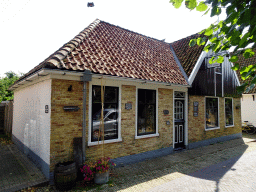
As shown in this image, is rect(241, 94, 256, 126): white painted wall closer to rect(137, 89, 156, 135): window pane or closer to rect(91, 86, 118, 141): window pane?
rect(137, 89, 156, 135): window pane

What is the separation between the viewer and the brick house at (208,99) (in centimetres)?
921

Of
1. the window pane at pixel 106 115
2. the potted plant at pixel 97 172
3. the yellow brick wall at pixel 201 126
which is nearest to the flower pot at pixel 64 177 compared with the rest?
the potted plant at pixel 97 172

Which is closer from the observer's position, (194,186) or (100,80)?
(194,186)

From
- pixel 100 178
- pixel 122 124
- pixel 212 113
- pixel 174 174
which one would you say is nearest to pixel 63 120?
pixel 100 178

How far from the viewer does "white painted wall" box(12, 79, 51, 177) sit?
5.28m

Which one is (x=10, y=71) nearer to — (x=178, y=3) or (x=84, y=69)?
(x=84, y=69)

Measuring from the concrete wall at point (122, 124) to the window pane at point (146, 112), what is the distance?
0.25 m

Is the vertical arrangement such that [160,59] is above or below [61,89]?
above

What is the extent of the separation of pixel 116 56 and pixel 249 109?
14165mm

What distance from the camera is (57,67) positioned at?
4898 millimetres

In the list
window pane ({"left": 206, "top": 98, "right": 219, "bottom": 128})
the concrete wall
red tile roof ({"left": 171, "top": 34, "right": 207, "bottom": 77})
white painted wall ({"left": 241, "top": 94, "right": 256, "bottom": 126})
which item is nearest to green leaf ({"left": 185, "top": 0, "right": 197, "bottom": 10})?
the concrete wall

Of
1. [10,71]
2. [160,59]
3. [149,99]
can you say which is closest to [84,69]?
[149,99]

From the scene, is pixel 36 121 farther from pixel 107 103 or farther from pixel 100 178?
pixel 100 178

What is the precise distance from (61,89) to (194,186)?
4959 millimetres
